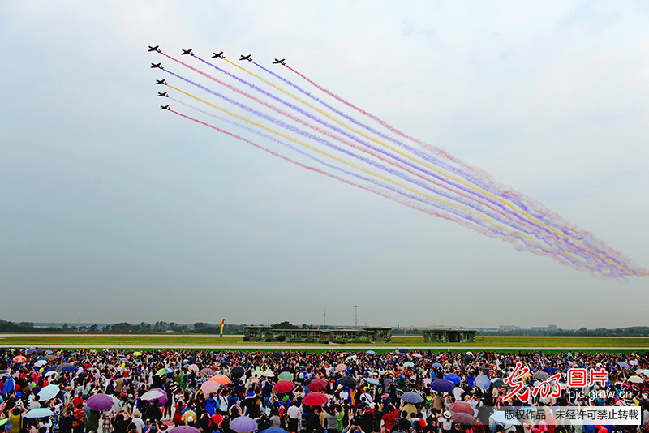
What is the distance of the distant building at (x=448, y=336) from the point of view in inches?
3199

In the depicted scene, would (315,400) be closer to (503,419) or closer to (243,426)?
(243,426)

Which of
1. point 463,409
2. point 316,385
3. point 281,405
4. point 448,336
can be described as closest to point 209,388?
point 281,405

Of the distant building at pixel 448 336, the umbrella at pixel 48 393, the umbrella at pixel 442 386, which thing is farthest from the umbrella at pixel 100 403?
the distant building at pixel 448 336

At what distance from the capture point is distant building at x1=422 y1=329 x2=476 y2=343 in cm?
8125

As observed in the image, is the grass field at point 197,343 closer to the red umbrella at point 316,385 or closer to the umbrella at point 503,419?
the red umbrella at point 316,385

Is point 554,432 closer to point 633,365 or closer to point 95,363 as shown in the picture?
point 633,365

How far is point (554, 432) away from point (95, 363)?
109 feet

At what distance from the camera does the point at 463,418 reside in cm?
1301

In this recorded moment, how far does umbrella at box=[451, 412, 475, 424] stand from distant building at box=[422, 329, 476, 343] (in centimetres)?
7129

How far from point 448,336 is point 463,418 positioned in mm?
72367

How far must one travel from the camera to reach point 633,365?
1395 inches

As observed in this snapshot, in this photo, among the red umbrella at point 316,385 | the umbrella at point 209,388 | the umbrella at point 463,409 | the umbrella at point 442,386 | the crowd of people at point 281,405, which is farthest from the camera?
the umbrella at point 442,386

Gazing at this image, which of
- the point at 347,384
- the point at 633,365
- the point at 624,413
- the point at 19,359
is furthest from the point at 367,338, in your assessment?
the point at 624,413

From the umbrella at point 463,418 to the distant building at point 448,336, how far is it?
71.3m
